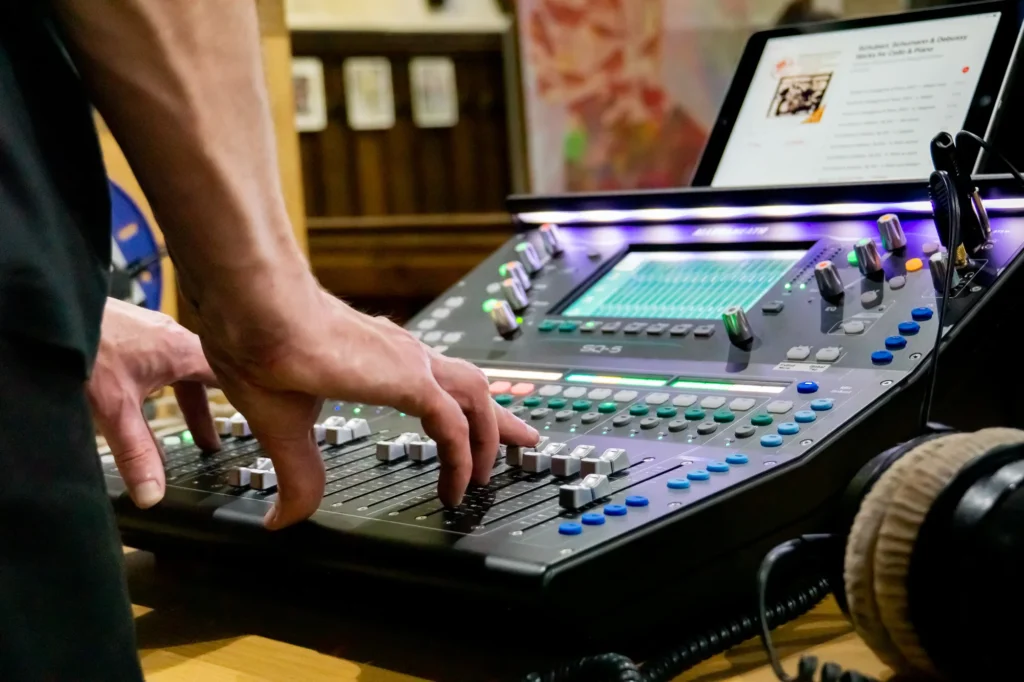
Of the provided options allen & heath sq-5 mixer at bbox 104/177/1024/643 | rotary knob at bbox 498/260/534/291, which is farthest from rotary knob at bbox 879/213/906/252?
rotary knob at bbox 498/260/534/291

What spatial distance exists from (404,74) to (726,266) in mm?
3861

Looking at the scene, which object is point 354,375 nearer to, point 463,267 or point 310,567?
point 310,567

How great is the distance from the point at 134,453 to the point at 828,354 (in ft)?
1.43

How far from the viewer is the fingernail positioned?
65cm

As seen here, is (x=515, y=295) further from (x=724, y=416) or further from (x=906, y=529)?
(x=906, y=529)

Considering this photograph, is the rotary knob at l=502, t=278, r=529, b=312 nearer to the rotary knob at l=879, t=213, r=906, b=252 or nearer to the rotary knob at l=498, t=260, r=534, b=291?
the rotary knob at l=498, t=260, r=534, b=291

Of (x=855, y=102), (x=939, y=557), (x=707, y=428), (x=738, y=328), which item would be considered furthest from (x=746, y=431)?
(x=855, y=102)

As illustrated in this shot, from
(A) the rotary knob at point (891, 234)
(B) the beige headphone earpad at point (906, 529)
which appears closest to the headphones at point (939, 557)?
(B) the beige headphone earpad at point (906, 529)

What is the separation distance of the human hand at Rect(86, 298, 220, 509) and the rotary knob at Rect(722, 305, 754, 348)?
36 centimetres

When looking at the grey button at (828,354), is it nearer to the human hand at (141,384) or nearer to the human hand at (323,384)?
the human hand at (323,384)

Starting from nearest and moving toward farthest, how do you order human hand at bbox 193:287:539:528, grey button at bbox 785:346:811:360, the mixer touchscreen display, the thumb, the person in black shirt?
the person in black shirt → human hand at bbox 193:287:539:528 → the thumb → grey button at bbox 785:346:811:360 → the mixer touchscreen display

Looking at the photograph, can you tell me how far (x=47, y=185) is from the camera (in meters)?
0.43

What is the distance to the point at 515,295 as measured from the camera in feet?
3.23

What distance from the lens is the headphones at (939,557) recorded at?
1.42 ft
